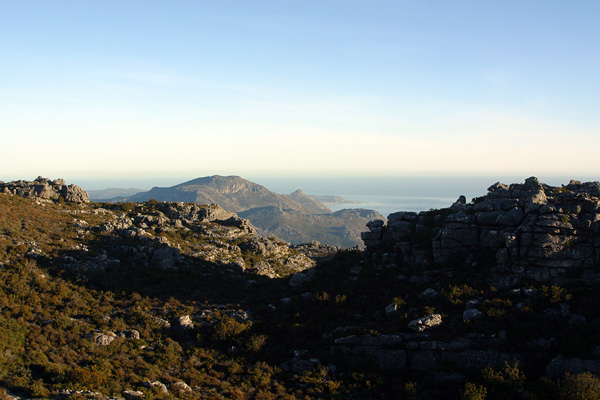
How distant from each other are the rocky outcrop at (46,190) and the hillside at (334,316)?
13.9 meters

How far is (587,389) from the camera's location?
767 inches

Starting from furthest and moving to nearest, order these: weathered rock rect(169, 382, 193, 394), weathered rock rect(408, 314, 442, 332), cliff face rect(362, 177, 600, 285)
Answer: cliff face rect(362, 177, 600, 285) → weathered rock rect(408, 314, 442, 332) → weathered rock rect(169, 382, 193, 394)

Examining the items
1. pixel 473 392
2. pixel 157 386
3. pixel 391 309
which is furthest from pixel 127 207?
pixel 473 392

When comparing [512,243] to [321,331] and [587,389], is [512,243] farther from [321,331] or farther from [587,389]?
[321,331]

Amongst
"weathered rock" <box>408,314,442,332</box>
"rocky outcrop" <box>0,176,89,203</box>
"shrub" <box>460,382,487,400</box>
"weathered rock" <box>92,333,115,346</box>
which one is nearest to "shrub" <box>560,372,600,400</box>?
"shrub" <box>460,382,487,400</box>

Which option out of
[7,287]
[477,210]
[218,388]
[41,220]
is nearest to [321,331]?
[218,388]

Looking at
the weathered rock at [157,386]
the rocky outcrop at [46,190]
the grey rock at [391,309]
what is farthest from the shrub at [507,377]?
the rocky outcrop at [46,190]

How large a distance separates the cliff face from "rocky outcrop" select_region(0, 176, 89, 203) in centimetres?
4862

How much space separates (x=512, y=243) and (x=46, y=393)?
3225 cm

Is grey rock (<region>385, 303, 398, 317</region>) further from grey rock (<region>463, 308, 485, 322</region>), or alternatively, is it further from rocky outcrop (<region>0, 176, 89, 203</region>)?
rocky outcrop (<region>0, 176, 89, 203</region>)

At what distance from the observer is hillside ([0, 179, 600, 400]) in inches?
881

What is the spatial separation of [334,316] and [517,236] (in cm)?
1611

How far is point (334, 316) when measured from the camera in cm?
3159

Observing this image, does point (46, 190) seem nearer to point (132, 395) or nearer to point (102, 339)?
point (102, 339)
